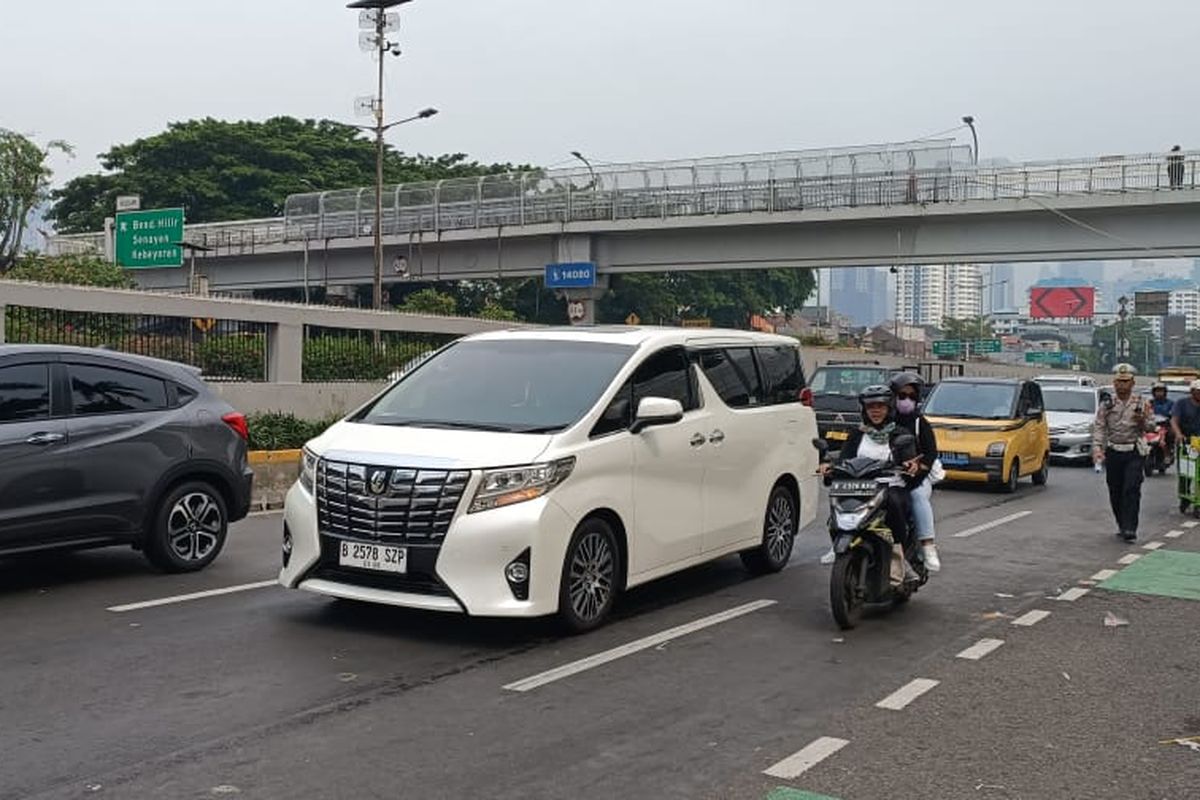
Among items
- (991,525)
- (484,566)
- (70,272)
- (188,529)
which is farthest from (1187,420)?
(70,272)

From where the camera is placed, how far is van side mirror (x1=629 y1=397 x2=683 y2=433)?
25.6 feet

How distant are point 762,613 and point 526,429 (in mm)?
2297

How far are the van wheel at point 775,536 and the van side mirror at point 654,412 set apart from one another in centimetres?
216

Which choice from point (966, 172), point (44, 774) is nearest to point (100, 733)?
point (44, 774)

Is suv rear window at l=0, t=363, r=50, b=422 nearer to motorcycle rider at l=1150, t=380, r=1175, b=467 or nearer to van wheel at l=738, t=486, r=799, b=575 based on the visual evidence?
van wheel at l=738, t=486, r=799, b=575

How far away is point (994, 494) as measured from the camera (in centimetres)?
1789

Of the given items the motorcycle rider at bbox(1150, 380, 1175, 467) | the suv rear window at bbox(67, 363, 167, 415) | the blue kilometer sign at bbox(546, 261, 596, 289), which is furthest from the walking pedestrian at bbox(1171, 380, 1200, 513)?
the blue kilometer sign at bbox(546, 261, 596, 289)

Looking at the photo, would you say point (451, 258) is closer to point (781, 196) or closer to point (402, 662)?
point (781, 196)

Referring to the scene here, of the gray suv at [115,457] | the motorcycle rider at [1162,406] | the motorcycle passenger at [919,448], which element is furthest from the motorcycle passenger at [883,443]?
the motorcycle rider at [1162,406]

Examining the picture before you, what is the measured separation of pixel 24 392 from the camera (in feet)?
27.4

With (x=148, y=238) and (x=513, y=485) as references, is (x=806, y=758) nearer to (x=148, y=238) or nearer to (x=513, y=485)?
(x=513, y=485)

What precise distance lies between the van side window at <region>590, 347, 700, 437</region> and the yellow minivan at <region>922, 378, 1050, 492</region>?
966 centimetres

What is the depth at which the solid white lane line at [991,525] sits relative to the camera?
43.4ft

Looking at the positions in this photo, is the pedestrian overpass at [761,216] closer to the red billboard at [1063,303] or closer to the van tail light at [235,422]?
the van tail light at [235,422]
